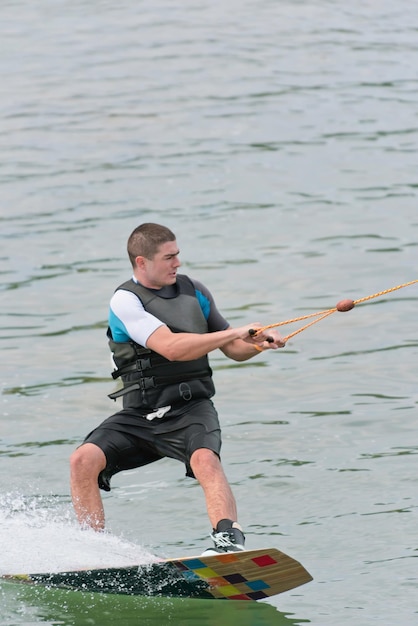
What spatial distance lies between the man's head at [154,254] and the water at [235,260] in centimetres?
163

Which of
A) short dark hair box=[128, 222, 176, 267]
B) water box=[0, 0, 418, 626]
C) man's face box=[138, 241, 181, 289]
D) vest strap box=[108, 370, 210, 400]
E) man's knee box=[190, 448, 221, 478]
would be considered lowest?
water box=[0, 0, 418, 626]

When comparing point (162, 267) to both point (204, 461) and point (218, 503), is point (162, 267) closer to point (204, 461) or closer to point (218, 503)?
point (204, 461)

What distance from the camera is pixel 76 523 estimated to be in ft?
28.4

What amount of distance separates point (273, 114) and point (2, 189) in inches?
205

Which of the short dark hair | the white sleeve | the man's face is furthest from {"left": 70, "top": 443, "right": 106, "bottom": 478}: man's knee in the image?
the short dark hair

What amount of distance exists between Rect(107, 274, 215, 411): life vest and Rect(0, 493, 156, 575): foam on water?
873 millimetres

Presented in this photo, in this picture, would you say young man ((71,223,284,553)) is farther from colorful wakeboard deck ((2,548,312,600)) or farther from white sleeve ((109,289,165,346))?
colorful wakeboard deck ((2,548,312,600))

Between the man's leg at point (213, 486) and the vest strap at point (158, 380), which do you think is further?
the vest strap at point (158, 380)

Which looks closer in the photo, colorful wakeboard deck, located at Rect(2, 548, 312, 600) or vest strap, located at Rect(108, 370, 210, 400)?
colorful wakeboard deck, located at Rect(2, 548, 312, 600)

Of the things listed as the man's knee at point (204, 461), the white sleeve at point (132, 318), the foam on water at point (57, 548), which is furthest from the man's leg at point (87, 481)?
the white sleeve at point (132, 318)

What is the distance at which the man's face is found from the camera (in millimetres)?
8281

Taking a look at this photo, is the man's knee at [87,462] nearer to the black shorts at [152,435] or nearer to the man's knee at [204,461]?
the black shorts at [152,435]

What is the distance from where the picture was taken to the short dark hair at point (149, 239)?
325 inches

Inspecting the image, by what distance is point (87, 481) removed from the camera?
329 inches
